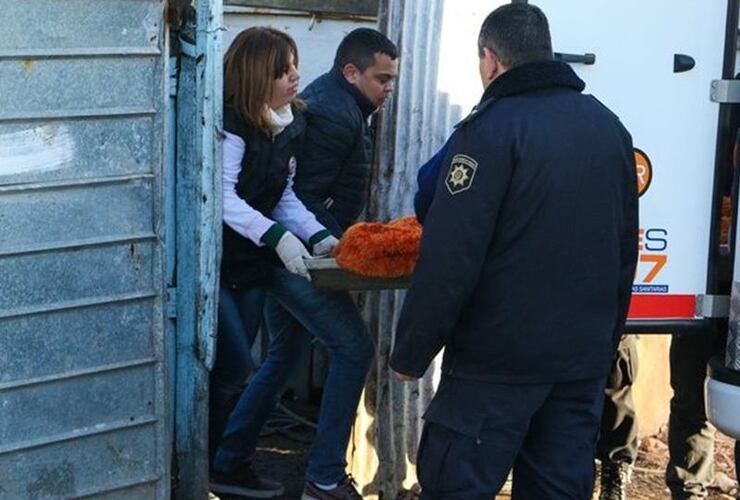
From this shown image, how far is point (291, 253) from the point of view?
16.1ft

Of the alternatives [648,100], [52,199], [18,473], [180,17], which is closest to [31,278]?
[52,199]

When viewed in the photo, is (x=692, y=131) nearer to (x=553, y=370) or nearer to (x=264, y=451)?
(x=553, y=370)

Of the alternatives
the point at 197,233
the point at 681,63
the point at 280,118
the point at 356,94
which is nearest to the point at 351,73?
the point at 356,94

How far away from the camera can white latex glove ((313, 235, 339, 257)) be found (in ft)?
17.1

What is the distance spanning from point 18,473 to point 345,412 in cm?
139

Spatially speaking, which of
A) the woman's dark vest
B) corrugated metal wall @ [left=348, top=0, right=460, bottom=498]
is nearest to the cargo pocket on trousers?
the woman's dark vest

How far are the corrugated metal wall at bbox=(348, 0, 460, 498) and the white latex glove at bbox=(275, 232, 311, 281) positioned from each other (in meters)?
0.67

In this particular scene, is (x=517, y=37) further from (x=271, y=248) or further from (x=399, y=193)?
(x=399, y=193)

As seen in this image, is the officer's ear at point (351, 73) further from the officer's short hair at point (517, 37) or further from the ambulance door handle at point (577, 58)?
the officer's short hair at point (517, 37)

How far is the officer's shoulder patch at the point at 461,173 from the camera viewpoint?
387 centimetres

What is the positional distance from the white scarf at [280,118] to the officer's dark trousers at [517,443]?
1.33 meters

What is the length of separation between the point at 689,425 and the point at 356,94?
186cm

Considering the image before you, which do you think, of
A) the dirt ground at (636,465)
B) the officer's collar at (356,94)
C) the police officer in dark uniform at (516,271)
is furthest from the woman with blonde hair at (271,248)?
the police officer in dark uniform at (516,271)

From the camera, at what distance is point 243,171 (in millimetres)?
4980
